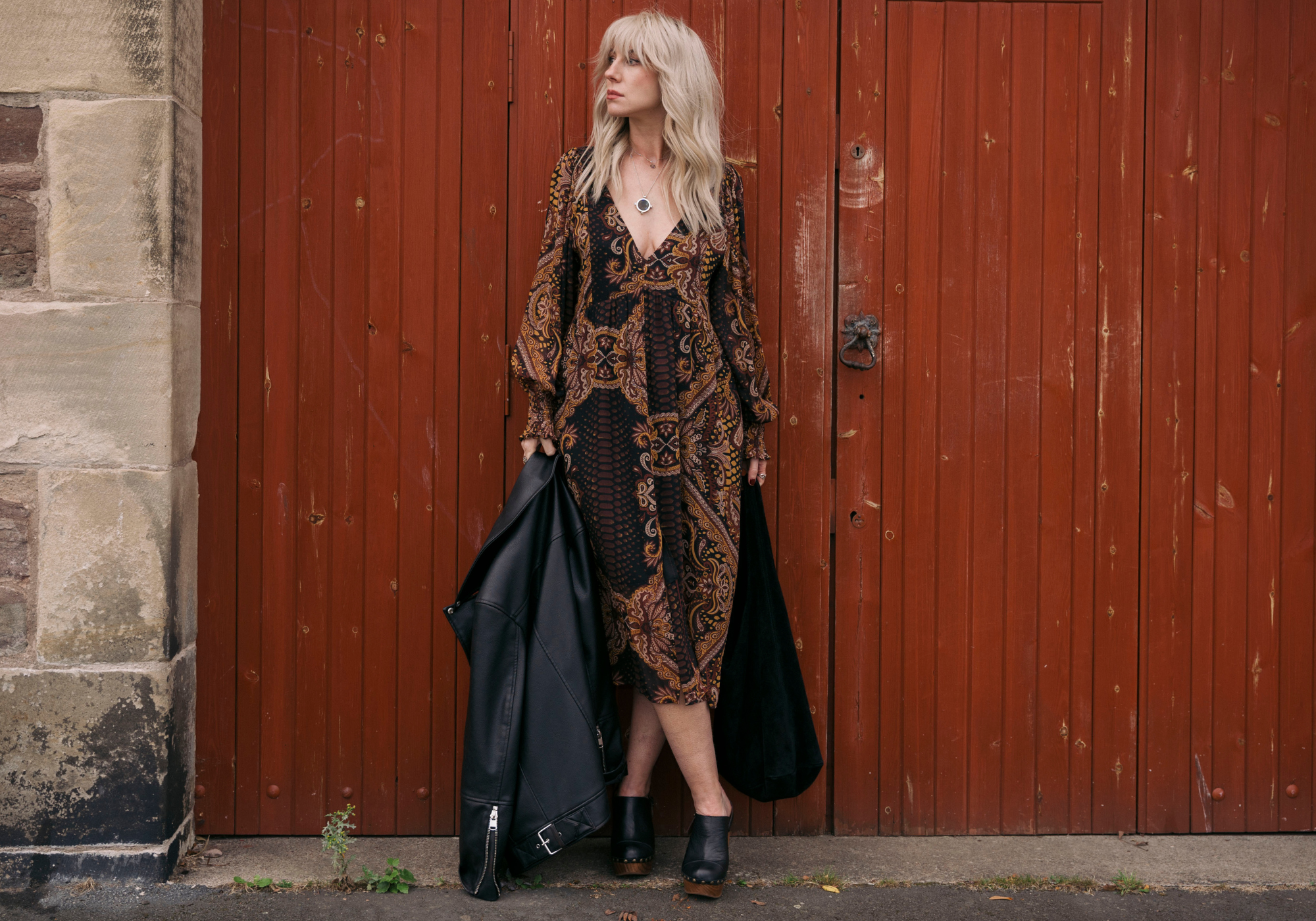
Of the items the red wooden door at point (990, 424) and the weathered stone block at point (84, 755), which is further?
the red wooden door at point (990, 424)

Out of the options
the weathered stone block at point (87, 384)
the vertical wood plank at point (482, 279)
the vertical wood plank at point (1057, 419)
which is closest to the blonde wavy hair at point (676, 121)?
the vertical wood plank at point (482, 279)

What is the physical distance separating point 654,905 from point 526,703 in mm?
583

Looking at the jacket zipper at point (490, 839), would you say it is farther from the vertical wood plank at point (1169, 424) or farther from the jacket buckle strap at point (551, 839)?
the vertical wood plank at point (1169, 424)

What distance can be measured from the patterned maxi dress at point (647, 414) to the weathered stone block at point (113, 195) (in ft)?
3.00

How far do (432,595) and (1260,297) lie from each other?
96.8 inches

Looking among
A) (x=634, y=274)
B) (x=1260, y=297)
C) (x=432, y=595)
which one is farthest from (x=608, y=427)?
(x=1260, y=297)

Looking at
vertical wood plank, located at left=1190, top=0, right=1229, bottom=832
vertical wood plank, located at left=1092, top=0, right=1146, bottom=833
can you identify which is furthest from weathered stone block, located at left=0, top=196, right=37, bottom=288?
vertical wood plank, located at left=1190, top=0, right=1229, bottom=832

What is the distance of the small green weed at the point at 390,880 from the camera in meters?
2.67

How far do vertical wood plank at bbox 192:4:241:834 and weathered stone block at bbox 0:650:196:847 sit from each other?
311mm

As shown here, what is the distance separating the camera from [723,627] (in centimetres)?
271

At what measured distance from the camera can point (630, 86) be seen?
2.62m

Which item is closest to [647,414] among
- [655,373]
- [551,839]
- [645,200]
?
[655,373]

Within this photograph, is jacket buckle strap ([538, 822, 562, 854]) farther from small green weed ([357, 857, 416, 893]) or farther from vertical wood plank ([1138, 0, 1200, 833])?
vertical wood plank ([1138, 0, 1200, 833])

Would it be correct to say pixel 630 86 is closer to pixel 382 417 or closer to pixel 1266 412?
pixel 382 417
